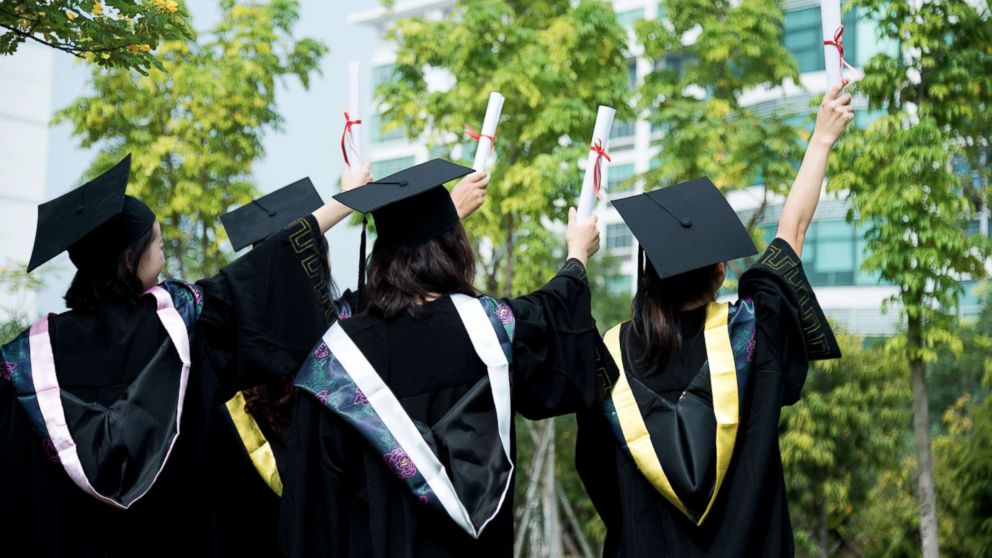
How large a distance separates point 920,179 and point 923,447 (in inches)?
78.2

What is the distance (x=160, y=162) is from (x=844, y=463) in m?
8.28

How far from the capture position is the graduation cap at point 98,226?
3035 mm

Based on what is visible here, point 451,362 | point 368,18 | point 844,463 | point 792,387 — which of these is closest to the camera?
point 451,362

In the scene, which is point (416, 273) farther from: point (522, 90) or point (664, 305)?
point (522, 90)

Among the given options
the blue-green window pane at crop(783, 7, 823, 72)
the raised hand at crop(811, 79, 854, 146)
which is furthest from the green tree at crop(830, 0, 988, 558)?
the blue-green window pane at crop(783, 7, 823, 72)

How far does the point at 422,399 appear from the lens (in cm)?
281

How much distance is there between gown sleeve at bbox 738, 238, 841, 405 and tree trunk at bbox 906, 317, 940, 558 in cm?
537

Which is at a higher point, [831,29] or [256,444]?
[831,29]

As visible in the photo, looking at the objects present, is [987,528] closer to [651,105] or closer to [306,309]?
[651,105]

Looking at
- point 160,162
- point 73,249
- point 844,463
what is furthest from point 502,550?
point 844,463

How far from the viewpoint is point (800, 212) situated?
3047 millimetres

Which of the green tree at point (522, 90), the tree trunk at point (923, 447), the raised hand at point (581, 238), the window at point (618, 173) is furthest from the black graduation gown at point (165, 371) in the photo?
the window at point (618, 173)

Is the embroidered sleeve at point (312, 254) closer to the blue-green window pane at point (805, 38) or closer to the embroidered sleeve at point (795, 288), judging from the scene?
the embroidered sleeve at point (795, 288)

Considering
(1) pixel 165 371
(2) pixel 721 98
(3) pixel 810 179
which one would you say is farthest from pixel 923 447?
(1) pixel 165 371
